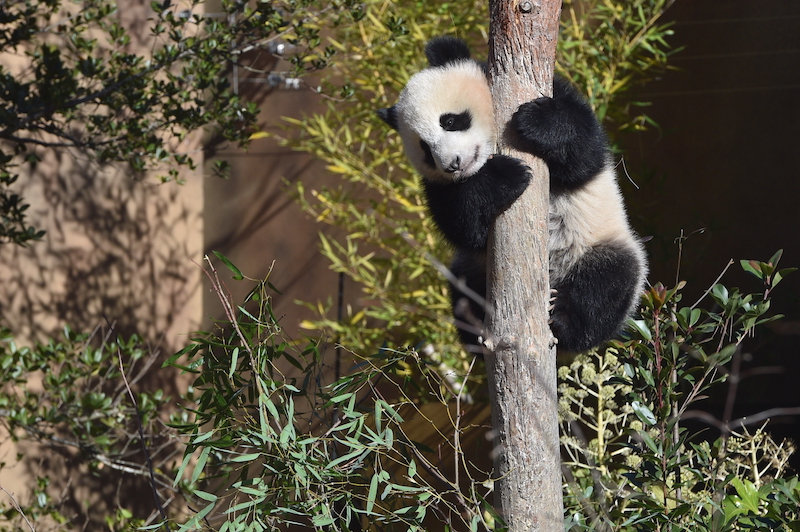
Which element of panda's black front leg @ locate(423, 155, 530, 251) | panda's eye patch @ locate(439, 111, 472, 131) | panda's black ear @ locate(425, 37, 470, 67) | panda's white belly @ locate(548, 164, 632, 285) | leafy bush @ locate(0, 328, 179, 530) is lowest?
leafy bush @ locate(0, 328, 179, 530)

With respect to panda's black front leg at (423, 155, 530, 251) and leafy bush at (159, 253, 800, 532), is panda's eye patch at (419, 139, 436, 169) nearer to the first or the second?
panda's black front leg at (423, 155, 530, 251)

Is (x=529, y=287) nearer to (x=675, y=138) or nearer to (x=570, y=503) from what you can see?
(x=570, y=503)

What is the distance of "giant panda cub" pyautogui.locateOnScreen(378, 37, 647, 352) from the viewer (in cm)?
146

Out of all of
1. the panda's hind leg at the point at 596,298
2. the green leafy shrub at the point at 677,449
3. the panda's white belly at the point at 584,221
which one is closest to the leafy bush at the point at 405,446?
the green leafy shrub at the point at 677,449

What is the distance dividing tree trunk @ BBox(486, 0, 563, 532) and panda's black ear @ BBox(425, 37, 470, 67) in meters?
0.34

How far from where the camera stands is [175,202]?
144 inches

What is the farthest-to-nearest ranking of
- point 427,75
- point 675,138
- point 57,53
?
point 675,138 < point 57,53 < point 427,75

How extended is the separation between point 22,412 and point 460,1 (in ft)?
6.48

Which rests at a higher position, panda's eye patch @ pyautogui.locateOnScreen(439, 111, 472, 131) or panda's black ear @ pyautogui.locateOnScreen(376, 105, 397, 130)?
panda's eye patch @ pyautogui.locateOnScreen(439, 111, 472, 131)

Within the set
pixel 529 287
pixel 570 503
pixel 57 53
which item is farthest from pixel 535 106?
pixel 57 53

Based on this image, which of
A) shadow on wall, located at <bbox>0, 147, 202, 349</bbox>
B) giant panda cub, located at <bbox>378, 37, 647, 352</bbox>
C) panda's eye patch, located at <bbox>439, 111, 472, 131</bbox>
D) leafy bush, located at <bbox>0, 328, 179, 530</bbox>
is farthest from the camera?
shadow on wall, located at <bbox>0, 147, 202, 349</bbox>

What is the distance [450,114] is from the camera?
5.18 ft

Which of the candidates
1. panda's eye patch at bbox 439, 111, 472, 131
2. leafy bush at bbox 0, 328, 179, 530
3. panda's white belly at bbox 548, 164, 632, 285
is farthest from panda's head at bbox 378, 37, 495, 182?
leafy bush at bbox 0, 328, 179, 530

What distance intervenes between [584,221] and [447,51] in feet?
1.65
